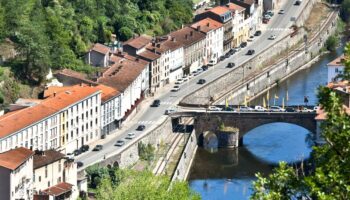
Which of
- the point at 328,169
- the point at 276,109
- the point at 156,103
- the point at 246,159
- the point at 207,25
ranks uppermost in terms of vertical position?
the point at 207,25

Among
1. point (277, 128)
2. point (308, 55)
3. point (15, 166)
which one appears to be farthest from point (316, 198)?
point (308, 55)

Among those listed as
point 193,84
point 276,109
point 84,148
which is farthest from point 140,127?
point 193,84

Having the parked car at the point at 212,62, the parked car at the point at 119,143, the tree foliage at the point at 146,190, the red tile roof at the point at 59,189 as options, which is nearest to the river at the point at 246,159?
the parked car at the point at 119,143

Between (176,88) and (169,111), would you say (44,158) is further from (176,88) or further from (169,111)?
(176,88)

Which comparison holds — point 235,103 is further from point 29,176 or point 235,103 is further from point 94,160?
point 29,176

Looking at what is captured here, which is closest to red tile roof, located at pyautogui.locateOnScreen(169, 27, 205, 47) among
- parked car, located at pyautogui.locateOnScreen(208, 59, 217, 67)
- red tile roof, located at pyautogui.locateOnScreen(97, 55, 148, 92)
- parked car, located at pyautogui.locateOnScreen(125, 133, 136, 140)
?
parked car, located at pyautogui.locateOnScreen(208, 59, 217, 67)

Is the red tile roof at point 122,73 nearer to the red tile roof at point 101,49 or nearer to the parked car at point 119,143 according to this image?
the red tile roof at point 101,49

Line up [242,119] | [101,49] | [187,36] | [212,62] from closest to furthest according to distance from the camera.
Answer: [242,119]
[101,49]
[187,36]
[212,62]
